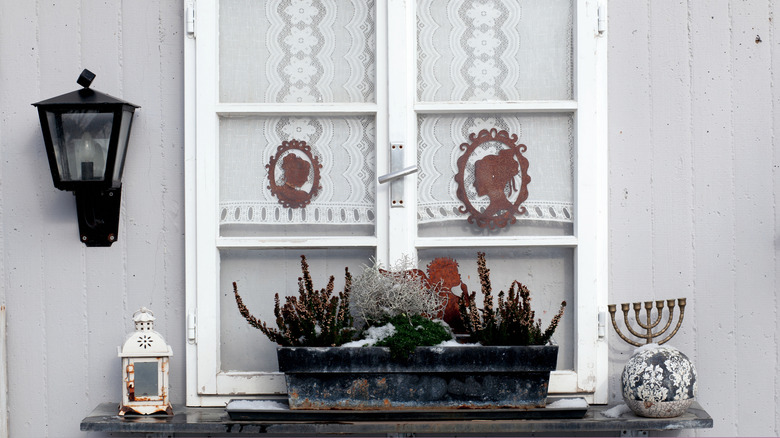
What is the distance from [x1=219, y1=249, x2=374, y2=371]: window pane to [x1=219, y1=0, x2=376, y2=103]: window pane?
1.62 ft

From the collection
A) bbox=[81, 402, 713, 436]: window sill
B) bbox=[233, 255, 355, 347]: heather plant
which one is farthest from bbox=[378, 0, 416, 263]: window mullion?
bbox=[81, 402, 713, 436]: window sill

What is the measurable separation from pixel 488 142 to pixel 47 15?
1.46 m

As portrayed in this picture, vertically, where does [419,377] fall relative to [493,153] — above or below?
below

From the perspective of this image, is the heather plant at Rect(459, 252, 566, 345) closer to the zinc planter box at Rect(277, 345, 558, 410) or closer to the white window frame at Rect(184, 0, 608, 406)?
the zinc planter box at Rect(277, 345, 558, 410)

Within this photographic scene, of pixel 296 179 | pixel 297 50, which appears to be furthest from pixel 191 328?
pixel 297 50

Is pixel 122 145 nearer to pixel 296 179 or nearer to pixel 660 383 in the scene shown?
pixel 296 179

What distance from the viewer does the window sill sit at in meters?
2.54

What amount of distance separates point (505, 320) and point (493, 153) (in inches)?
21.5

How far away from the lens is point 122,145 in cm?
275

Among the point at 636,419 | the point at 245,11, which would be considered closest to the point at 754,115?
the point at 636,419

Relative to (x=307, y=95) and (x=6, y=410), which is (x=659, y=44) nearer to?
(x=307, y=95)

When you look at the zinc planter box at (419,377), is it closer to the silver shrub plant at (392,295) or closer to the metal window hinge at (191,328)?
the silver shrub plant at (392,295)

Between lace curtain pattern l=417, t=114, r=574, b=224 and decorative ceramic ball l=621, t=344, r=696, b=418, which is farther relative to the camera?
Result: lace curtain pattern l=417, t=114, r=574, b=224

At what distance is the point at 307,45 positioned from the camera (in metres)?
2.82
